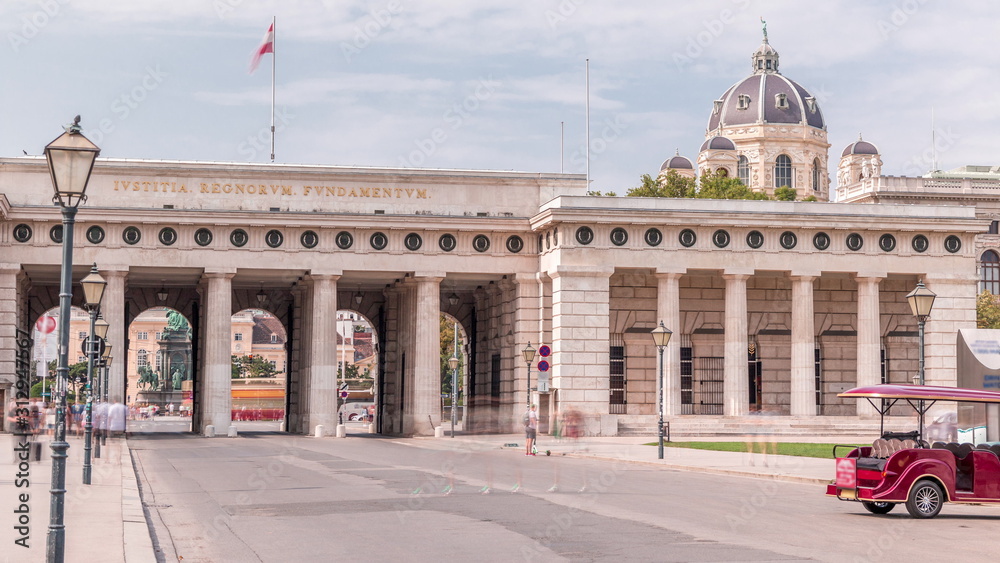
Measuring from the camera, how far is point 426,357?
63031mm

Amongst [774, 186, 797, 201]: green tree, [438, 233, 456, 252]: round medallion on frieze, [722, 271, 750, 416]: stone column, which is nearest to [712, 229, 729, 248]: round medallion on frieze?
[722, 271, 750, 416]: stone column

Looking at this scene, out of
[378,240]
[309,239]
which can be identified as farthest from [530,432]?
[309,239]

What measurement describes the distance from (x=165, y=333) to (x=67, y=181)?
415ft

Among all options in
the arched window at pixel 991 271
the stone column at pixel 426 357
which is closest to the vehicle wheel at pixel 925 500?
the stone column at pixel 426 357

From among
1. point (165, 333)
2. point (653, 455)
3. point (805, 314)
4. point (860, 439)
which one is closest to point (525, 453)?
point (653, 455)

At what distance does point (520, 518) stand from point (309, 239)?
42141 mm

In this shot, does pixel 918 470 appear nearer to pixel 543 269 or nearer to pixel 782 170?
pixel 543 269

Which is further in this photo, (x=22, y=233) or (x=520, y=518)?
(x=22, y=233)

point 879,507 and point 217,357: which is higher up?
point 217,357

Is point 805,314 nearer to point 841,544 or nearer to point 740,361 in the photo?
point 740,361

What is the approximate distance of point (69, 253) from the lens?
14.1 meters

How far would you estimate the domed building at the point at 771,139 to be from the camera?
493ft

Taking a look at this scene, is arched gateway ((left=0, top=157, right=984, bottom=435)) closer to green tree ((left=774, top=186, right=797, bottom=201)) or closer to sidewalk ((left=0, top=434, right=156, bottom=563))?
sidewalk ((left=0, top=434, right=156, bottom=563))

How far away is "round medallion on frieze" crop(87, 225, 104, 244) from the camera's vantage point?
59938 mm
